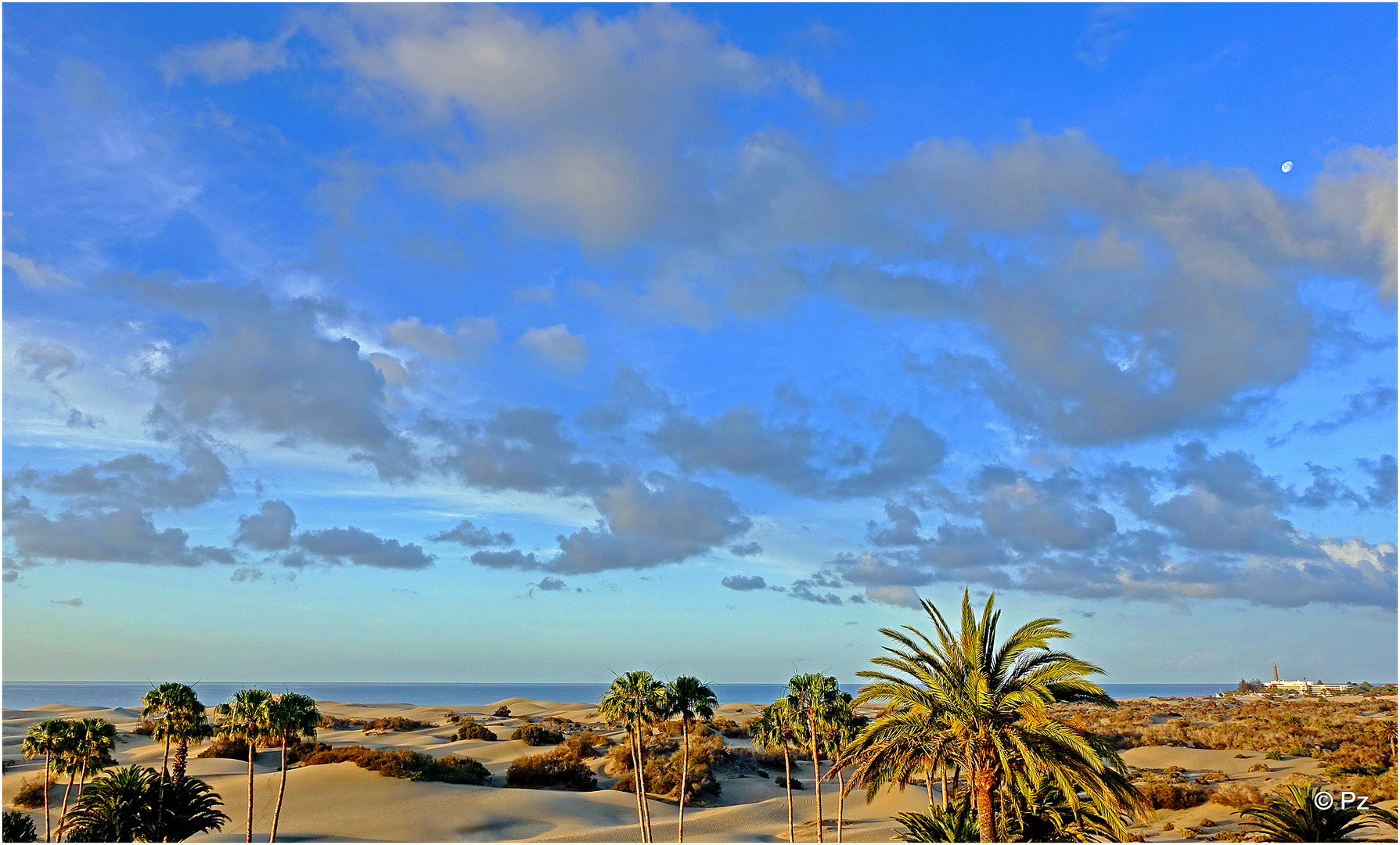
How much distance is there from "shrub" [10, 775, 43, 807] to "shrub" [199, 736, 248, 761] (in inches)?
602

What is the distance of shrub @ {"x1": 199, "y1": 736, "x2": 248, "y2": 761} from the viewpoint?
67062 millimetres

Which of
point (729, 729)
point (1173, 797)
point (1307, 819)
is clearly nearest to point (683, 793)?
point (1173, 797)

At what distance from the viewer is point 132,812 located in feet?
95.7

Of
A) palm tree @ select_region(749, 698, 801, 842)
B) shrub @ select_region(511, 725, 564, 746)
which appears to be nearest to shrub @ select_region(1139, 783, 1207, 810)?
palm tree @ select_region(749, 698, 801, 842)

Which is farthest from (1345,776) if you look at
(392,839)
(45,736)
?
(45,736)

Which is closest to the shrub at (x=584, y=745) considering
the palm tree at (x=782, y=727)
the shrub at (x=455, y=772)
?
the shrub at (x=455, y=772)

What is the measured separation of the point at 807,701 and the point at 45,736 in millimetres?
35473

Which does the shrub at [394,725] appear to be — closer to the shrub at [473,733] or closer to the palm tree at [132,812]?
the shrub at [473,733]

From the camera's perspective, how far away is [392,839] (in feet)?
148

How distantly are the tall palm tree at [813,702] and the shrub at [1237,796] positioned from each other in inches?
816

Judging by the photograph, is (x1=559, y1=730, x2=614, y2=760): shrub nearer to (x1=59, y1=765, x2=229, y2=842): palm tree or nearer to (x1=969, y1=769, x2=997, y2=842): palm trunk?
(x1=59, y1=765, x2=229, y2=842): palm tree

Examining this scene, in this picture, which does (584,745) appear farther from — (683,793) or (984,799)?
(984,799)

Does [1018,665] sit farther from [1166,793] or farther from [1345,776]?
[1345,776]

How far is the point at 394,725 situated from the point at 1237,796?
79256 millimetres
